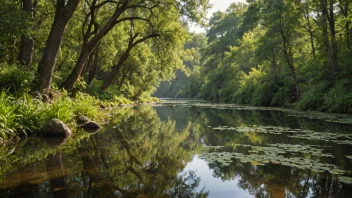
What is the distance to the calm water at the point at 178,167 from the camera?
3551mm

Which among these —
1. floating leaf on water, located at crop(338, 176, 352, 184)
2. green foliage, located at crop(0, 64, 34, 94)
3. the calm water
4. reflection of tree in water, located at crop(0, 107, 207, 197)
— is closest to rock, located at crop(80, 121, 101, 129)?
the calm water

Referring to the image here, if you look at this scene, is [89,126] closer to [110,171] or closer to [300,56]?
[110,171]

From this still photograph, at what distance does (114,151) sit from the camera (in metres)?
5.76

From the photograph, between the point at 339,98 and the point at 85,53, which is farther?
the point at 339,98

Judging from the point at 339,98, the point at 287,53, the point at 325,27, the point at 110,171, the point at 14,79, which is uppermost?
the point at 325,27

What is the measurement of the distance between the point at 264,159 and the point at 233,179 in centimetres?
127

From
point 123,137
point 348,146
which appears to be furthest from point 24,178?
point 348,146

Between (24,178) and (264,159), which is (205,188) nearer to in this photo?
(264,159)

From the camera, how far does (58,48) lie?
8953 mm

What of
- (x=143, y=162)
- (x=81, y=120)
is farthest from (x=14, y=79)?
(x=143, y=162)

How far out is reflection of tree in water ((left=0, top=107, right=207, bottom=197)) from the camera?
3.45 meters

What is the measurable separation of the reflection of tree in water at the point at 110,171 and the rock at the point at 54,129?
38.9 inches

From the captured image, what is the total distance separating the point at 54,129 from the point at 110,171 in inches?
144

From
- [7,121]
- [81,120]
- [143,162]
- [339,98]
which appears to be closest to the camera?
[143,162]
